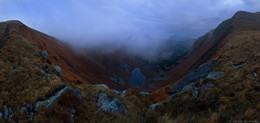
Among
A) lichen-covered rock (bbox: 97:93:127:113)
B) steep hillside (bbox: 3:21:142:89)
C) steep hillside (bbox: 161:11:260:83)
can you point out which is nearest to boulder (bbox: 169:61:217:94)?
lichen-covered rock (bbox: 97:93:127:113)

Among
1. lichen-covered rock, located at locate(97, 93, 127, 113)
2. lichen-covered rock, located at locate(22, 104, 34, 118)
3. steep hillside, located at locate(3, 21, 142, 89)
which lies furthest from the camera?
steep hillside, located at locate(3, 21, 142, 89)

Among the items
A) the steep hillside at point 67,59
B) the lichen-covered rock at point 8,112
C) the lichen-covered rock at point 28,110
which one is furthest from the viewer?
the steep hillside at point 67,59

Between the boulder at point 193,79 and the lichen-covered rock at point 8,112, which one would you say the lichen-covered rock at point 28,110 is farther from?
the boulder at point 193,79

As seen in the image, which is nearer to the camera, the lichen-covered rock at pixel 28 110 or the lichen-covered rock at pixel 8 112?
→ the lichen-covered rock at pixel 8 112

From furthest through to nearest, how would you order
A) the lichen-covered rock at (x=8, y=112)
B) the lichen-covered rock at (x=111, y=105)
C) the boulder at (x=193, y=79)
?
the boulder at (x=193, y=79) → the lichen-covered rock at (x=111, y=105) → the lichen-covered rock at (x=8, y=112)

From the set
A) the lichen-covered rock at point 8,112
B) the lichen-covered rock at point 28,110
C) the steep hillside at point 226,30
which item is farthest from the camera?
the steep hillside at point 226,30

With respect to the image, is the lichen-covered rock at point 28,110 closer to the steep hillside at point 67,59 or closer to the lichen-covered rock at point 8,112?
the lichen-covered rock at point 8,112

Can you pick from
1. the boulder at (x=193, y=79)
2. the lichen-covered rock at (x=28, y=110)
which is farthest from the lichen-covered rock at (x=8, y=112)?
the boulder at (x=193, y=79)

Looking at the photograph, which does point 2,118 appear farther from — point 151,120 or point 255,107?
point 255,107

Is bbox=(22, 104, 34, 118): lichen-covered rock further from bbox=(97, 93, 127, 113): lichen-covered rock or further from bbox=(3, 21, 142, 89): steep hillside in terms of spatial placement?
bbox=(3, 21, 142, 89): steep hillside

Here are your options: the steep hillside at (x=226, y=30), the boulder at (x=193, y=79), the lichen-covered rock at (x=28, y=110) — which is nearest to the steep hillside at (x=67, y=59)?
the lichen-covered rock at (x=28, y=110)

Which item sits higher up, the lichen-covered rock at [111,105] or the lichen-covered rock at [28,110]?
the lichen-covered rock at [28,110]

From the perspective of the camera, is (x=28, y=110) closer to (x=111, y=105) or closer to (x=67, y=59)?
(x=111, y=105)

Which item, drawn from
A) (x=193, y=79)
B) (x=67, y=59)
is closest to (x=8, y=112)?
(x=193, y=79)
